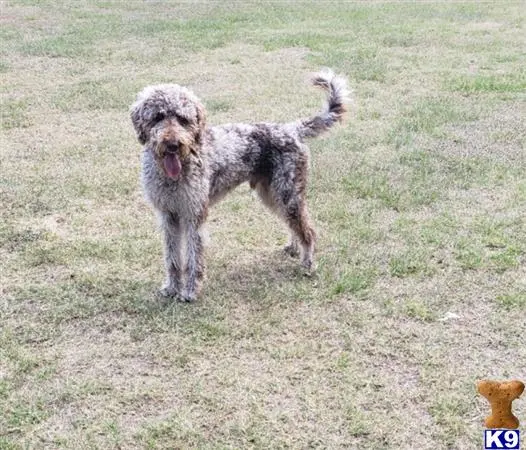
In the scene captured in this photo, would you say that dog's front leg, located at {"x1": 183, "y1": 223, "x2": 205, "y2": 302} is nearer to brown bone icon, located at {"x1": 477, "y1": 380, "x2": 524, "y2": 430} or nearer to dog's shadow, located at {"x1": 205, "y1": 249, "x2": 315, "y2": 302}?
dog's shadow, located at {"x1": 205, "y1": 249, "x2": 315, "y2": 302}

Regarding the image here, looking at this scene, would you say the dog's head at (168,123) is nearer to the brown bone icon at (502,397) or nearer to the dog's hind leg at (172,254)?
the dog's hind leg at (172,254)

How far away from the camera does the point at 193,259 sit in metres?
4.16

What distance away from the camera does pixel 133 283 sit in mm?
4309

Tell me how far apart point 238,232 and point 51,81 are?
4720 mm

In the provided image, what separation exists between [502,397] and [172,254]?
8.35 feet

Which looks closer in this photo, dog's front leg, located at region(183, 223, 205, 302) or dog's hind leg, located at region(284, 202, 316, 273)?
dog's front leg, located at region(183, 223, 205, 302)

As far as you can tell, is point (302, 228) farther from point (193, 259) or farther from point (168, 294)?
point (168, 294)

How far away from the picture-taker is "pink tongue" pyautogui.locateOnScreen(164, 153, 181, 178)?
12.5ft

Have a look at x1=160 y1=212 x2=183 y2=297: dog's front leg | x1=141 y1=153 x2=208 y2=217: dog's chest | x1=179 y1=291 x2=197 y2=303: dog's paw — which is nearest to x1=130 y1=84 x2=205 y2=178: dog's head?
x1=141 y1=153 x2=208 y2=217: dog's chest

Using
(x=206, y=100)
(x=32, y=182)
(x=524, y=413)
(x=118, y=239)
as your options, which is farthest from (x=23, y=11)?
(x=524, y=413)

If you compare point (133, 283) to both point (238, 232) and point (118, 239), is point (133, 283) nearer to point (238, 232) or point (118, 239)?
point (118, 239)

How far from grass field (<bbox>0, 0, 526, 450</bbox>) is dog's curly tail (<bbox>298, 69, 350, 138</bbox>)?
0.81 meters

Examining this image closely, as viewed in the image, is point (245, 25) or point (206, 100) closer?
point (206, 100)

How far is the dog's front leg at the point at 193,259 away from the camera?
4141mm
